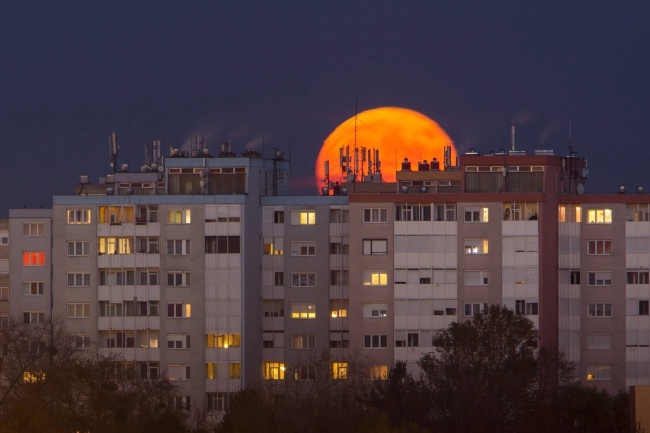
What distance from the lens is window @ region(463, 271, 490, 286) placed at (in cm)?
9294

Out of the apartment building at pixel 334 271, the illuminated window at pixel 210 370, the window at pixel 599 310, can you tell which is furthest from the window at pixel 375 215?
the window at pixel 599 310

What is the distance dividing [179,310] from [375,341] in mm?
11578

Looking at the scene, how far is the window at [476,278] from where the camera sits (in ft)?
305

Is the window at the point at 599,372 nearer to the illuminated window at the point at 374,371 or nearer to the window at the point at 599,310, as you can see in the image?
the window at the point at 599,310

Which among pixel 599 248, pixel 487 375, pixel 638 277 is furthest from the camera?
pixel 599 248

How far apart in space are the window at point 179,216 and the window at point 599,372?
24883 mm

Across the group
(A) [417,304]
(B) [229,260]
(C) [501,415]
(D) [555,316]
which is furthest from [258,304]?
(C) [501,415]

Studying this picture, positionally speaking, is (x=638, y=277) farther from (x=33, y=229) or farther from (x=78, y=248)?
(x=33, y=229)

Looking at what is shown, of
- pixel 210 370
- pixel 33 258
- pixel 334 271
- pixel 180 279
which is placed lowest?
pixel 210 370

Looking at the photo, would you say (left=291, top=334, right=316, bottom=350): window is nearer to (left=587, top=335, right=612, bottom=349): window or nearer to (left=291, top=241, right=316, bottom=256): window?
(left=291, top=241, right=316, bottom=256): window

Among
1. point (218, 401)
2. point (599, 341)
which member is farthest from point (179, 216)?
point (599, 341)

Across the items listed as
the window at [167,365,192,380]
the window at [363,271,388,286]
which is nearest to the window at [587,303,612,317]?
the window at [363,271,388,286]

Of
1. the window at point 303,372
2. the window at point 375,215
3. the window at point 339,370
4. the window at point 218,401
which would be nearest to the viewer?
the window at point 339,370

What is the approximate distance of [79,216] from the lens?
95938 millimetres
